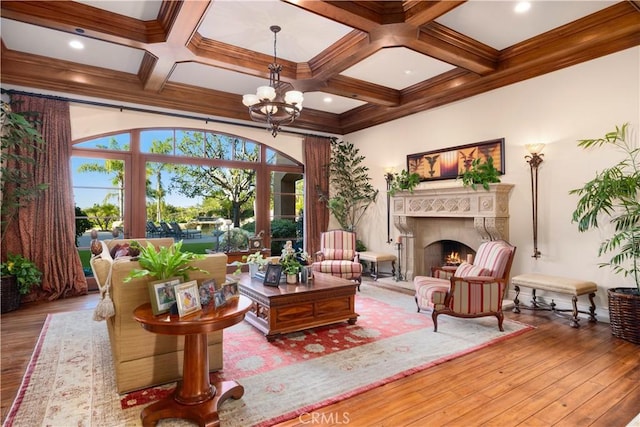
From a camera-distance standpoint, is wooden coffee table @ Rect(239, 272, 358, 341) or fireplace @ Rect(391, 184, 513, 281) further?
fireplace @ Rect(391, 184, 513, 281)

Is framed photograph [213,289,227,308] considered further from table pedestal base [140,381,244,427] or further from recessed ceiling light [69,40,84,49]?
recessed ceiling light [69,40,84,49]

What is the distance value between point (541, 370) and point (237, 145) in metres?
6.05

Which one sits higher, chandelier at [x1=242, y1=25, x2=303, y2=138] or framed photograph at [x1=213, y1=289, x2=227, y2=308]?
chandelier at [x1=242, y1=25, x2=303, y2=138]

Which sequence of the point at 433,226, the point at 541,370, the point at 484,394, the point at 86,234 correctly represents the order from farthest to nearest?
Answer: 1. the point at 433,226
2. the point at 86,234
3. the point at 541,370
4. the point at 484,394

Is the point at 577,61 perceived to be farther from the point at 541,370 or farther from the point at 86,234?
the point at 86,234

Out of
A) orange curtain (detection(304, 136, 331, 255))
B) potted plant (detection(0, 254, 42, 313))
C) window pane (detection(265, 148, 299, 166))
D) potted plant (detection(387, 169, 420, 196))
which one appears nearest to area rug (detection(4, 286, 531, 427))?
potted plant (detection(0, 254, 42, 313))

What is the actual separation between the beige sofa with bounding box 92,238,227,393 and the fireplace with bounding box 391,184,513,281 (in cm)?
411

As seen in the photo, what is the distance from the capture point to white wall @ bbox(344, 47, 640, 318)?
4.08 m

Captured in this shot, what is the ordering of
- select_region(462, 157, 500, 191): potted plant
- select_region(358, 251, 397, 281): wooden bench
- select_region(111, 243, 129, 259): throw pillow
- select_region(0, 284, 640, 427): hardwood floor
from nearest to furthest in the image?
1. select_region(0, 284, 640, 427): hardwood floor
2. select_region(111, 243, 129, 259): throw pillow
3. select_region(462, 157, 500, 191): potted plant
4. select_region(358, 251, 397, 281): wooden bench

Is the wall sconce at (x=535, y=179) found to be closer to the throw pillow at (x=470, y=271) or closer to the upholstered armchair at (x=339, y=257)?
the throw pillow at (x=470, y=271)

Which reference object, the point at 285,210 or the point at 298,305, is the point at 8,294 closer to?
the point at 298,305

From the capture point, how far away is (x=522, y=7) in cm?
371

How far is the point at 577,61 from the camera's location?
4344 millimetres

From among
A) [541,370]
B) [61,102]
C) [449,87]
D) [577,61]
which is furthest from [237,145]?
[541,370]
